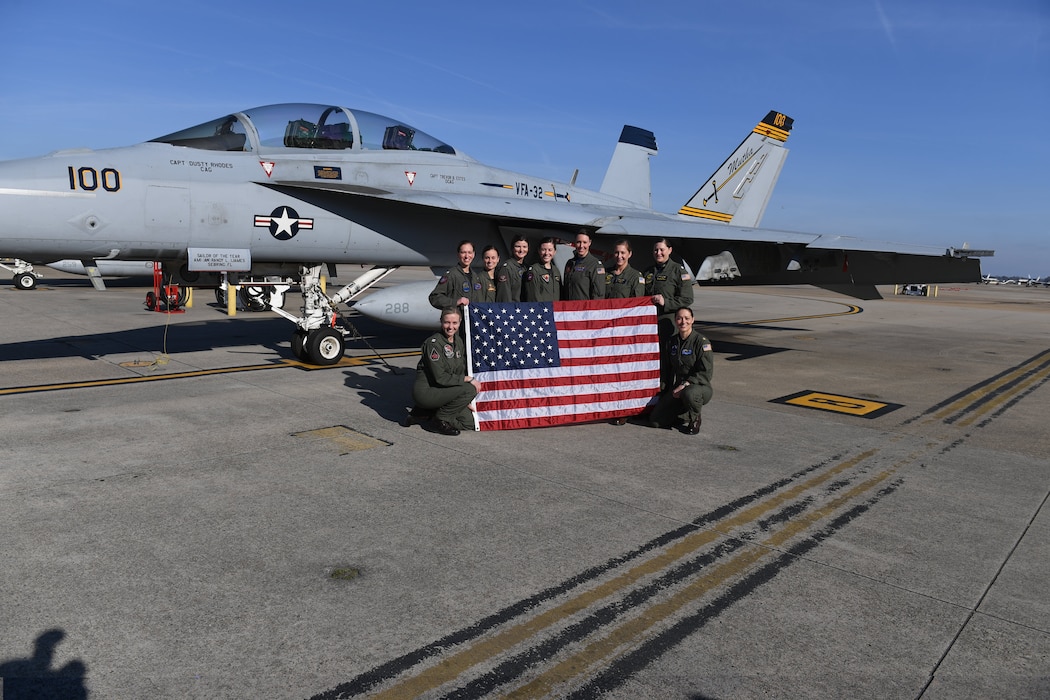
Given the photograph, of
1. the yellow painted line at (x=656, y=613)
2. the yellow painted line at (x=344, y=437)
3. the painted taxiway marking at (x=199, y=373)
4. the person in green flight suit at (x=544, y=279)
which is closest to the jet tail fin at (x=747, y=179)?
the painted taxiway marking at (x=199, y=373)

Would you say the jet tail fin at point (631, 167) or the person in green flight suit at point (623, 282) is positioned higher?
the jet tail fin at point (631, 167)

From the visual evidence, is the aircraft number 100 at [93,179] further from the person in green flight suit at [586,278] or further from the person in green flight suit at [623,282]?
the person in green flight suit at [623,282]

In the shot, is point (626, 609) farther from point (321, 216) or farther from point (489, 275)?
point (321, 216)

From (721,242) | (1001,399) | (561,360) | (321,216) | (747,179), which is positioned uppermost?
(747,179)

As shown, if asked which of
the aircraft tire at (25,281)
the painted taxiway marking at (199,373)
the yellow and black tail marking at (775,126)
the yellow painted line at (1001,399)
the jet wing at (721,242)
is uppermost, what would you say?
the yellow and black tail marking at (775,126)

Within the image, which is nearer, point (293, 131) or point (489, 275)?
point (489, 275)

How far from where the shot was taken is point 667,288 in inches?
305

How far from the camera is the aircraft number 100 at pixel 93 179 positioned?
733cm

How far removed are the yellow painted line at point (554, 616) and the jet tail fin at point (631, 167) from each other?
42.0 ft

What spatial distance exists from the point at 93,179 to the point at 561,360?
5.24 metres

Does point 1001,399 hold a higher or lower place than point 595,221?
lower

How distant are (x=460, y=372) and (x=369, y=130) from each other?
14.7 ft

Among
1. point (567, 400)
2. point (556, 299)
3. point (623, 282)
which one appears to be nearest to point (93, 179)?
point (556, 299)

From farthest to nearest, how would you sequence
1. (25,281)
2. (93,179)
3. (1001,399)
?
1. (25,281)
2. (1001,399)
3. (93,179)
